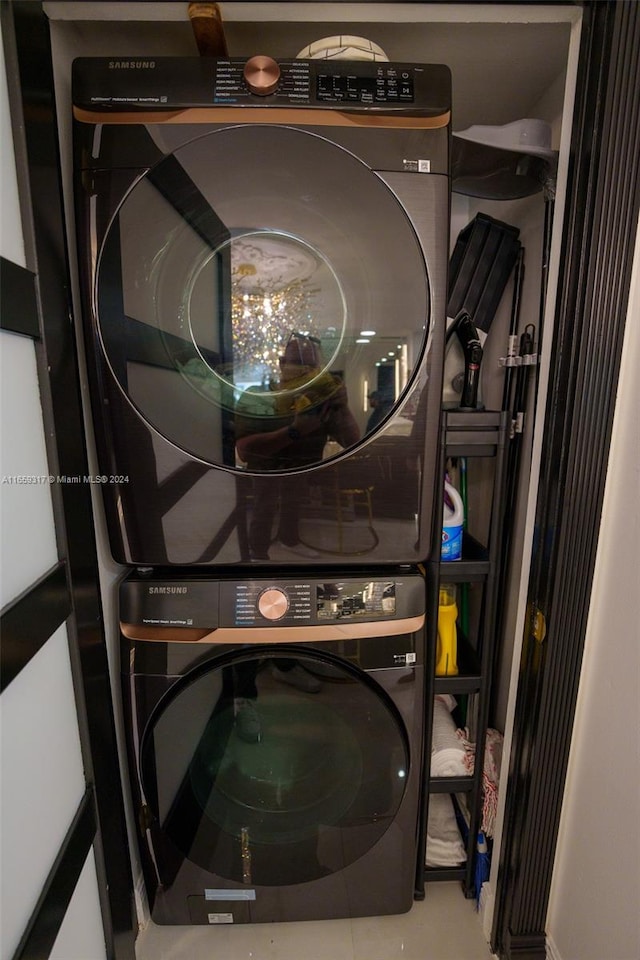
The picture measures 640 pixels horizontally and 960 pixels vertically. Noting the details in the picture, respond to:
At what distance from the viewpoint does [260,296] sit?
0.84 m

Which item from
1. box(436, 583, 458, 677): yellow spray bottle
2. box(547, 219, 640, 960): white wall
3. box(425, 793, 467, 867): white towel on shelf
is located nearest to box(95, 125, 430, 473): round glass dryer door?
box(547, 219, 640, 960): white wall

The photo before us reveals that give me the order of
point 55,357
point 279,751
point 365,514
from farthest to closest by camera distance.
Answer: point 279,751
point 365,514
point 55,357

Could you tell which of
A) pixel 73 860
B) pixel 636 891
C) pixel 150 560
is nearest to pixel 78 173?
pixel 150 560

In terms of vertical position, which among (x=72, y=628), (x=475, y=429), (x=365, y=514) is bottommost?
(x=72, y=628)

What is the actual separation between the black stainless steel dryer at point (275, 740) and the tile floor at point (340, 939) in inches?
2.5

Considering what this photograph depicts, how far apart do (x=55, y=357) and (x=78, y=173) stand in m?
0.33

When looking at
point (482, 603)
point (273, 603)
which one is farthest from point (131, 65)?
point (482, 603)

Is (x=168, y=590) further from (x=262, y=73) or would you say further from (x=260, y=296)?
(x=262, y=73)

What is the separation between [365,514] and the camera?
942 mm

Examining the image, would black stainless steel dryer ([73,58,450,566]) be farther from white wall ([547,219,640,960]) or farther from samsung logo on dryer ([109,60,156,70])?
white wall ([547,219,640,960])

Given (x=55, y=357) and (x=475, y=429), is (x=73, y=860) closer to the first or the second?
(x=55, y=357)

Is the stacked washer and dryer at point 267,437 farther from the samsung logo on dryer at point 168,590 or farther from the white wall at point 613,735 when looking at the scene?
the white wall at point 613,735

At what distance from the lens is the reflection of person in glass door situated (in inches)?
34.4

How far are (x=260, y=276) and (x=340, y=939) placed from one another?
151cm
